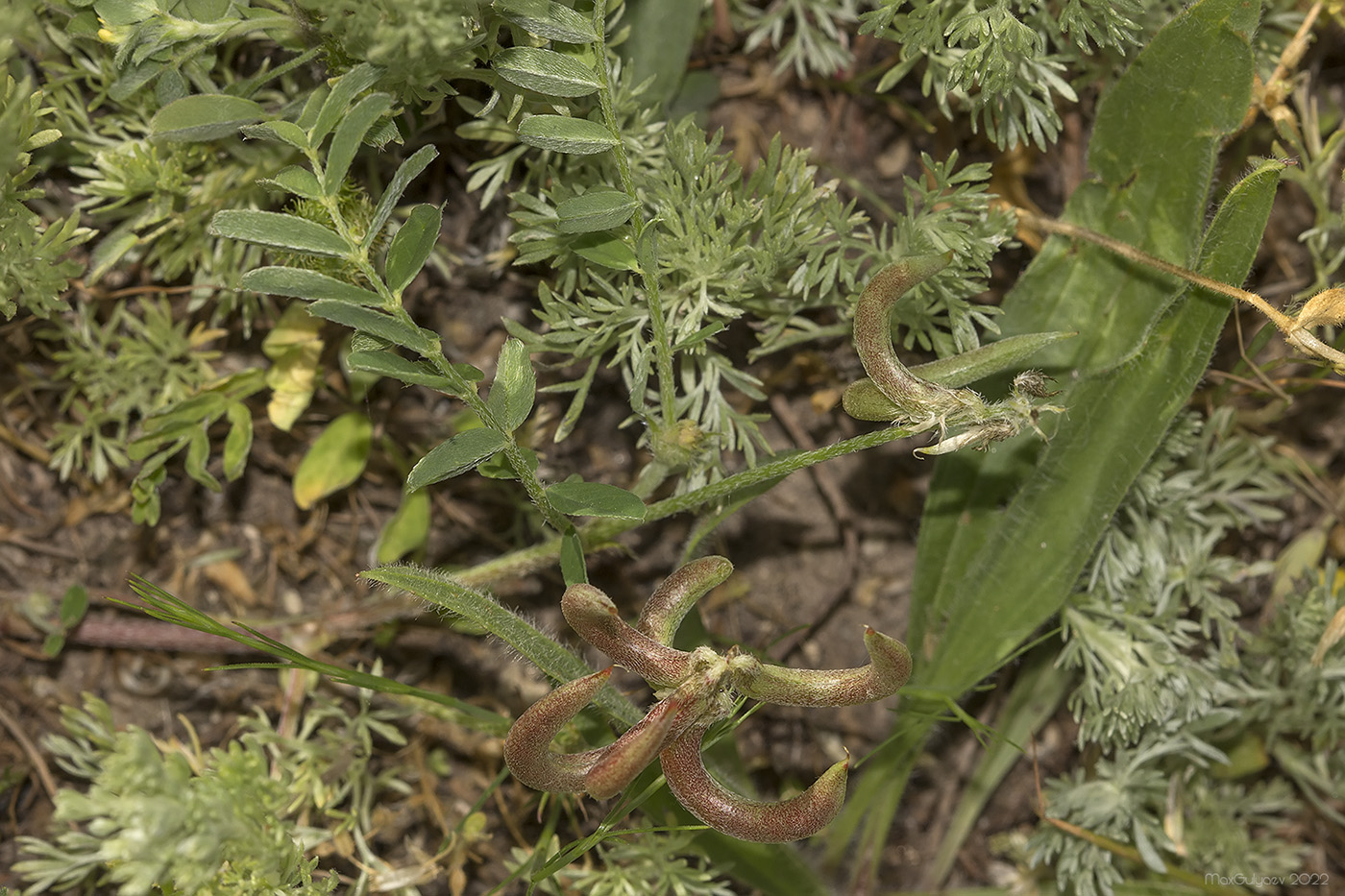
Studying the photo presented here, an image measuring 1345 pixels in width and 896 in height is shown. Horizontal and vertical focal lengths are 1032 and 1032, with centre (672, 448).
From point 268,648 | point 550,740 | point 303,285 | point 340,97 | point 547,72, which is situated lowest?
point 268,648

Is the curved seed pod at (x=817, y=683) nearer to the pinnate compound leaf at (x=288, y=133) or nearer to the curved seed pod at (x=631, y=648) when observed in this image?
the curved seed pod at (x=631, y=648)

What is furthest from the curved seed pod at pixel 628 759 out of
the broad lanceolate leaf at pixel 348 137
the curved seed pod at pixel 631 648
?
the broad lanceolate leaf at pixel 348 137

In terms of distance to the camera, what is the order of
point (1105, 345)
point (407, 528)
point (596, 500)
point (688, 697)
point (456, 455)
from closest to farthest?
point (688, 697), point (456, 455), point (596, 500), point (1105, 345), point (407, 528)

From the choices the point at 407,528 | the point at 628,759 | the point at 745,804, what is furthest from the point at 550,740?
the point at 407,528

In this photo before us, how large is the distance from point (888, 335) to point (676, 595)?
61 centimetres

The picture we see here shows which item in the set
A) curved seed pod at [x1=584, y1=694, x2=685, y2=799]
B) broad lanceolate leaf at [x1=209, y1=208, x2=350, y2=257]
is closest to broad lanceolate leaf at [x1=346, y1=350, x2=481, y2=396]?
broad lanceolate leaf at [x1=209, y1=208, x2=350, y2=257]

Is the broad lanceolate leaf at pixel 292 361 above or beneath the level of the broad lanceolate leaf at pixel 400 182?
beneath

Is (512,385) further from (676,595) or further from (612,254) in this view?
(676,595)

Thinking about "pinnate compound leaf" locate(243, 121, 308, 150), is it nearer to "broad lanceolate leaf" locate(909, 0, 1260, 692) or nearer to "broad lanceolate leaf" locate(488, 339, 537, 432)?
"broad lanceolate leaf" locate(488, 339, 537, 432)

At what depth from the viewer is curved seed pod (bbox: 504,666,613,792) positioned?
1.64 meters

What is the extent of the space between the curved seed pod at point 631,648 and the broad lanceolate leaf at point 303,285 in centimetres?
62

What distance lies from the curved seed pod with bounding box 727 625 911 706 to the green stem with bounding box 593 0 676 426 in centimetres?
52

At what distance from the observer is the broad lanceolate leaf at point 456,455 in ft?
5.91

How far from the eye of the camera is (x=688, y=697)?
1.71m
